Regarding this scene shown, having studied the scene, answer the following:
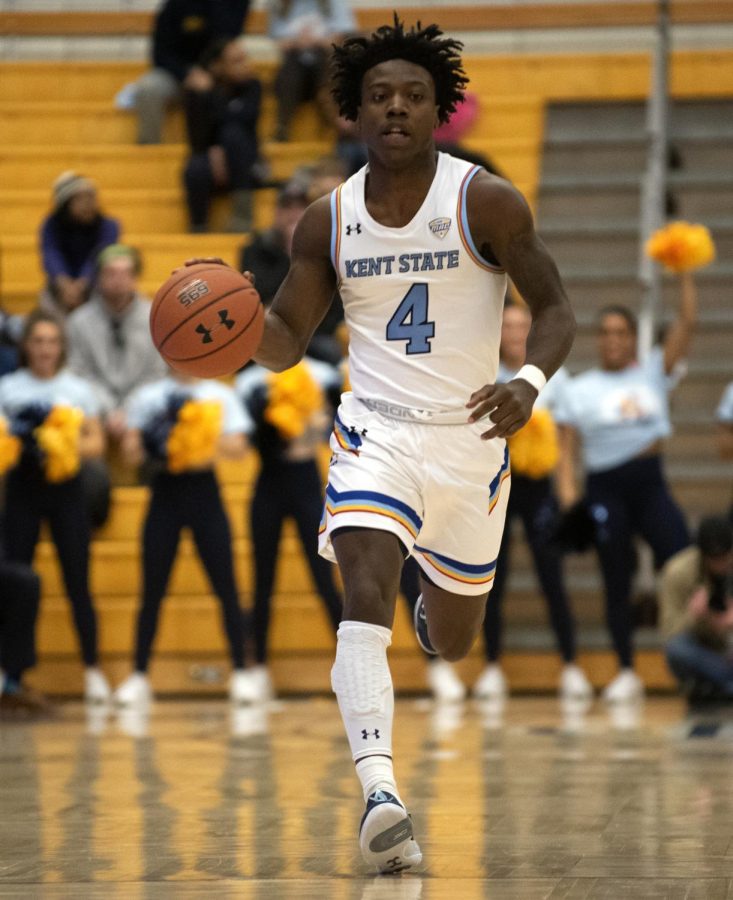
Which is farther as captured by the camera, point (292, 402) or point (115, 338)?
point (115, 338)

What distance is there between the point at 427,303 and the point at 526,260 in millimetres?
326

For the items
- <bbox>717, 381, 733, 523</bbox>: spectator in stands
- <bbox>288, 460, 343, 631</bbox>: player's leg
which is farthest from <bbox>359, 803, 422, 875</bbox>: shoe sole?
<bbox>717, 381, 733, 523</bbox>: spectator in stands

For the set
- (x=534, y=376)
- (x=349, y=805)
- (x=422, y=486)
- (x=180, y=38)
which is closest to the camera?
(x=534, y=376)

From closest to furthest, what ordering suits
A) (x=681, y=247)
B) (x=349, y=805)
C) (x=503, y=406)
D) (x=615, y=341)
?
(x=503, y=406) → (x=349, y=805) → (x=615, y=341) → (x=681, y=247)

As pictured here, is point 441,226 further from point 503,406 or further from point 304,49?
point 304,49

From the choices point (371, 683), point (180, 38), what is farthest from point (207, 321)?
point (180, 38)

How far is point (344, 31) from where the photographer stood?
14.0 m

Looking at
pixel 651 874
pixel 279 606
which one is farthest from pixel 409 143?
pixel 279 606

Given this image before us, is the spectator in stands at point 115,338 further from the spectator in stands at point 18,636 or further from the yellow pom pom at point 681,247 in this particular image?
the yellow pom pom at point 681,247

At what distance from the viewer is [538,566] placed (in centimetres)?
1006

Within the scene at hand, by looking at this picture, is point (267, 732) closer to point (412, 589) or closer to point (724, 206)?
point (412, 589)

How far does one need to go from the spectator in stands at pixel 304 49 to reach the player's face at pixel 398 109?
854cm

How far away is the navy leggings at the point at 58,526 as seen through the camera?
32.8 ft

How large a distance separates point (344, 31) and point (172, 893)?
10479 millimetres
